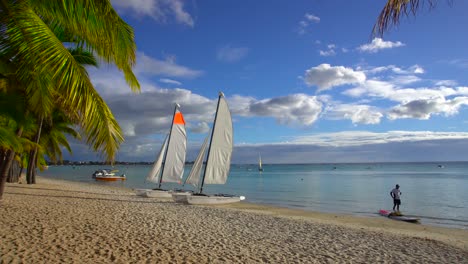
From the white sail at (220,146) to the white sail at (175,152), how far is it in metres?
4.48

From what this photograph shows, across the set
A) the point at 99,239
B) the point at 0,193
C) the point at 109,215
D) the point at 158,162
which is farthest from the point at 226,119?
the point at 99,239

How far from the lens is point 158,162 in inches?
1036

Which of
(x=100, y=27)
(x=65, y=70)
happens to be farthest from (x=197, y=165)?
(x=65, y=70)

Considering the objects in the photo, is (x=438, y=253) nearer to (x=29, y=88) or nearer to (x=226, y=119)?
(x=29, y=88)

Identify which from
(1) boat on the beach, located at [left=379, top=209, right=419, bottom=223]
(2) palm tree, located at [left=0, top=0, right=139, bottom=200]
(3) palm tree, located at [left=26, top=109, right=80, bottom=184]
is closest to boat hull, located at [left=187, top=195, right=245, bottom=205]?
(1) boat on the beach, located at [left=379, top=209, right=419, bottom=223]

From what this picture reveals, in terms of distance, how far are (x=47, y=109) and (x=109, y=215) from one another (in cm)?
786

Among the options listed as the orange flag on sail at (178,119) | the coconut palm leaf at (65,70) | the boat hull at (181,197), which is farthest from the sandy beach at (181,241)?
the orange flag on sail at (178,119)

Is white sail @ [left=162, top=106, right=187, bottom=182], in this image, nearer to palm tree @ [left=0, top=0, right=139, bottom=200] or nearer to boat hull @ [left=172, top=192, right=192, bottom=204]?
boat hull @ [left=172, top=192, right=192, bottom=204]

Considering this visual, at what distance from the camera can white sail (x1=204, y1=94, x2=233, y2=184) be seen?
21.2 meters

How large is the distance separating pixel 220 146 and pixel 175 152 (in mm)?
5101

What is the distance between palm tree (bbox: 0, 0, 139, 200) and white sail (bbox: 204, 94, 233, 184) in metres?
15.0

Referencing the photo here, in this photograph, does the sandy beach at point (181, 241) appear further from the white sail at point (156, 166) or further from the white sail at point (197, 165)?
the white sail at point (156, 166)

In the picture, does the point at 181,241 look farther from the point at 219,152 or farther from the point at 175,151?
the point at 175,151

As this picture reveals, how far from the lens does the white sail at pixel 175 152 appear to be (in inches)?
987
